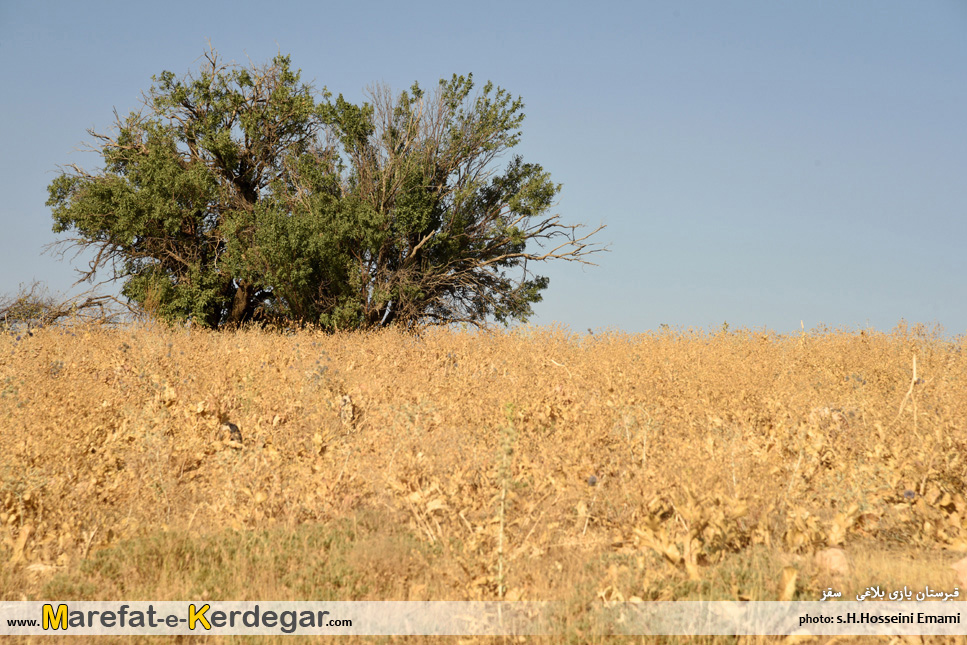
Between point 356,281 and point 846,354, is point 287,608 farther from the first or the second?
point 356,281

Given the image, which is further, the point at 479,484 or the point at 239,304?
the point at 239,304

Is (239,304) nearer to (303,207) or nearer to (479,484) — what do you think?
(303,207)

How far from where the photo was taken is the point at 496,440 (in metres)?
6.09

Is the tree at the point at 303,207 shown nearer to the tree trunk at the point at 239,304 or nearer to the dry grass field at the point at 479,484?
the tree trunk at the point at 239,304

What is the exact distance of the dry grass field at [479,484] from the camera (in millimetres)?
4051

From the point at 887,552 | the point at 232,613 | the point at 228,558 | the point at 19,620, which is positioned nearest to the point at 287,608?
the point at 232,613

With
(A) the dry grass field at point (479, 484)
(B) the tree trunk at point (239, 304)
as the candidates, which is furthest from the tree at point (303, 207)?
(A) the dry grass field at point (479, 484)

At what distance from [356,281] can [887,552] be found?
570 inches

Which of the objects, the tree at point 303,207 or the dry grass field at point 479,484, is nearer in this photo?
the dry grass field at point 479,484

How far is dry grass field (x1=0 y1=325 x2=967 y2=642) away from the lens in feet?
13.3

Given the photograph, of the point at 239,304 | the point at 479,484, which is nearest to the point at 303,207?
the point at 239,304

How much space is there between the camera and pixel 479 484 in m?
4.93

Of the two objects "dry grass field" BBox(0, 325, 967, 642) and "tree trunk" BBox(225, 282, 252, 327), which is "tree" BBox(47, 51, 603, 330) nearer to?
"tree trunk" BBox(225, 282, 252, 327)

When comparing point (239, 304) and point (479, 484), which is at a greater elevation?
point (239, 304)
